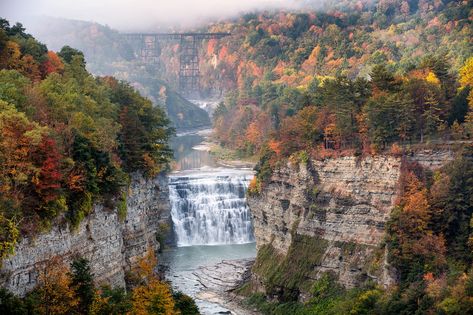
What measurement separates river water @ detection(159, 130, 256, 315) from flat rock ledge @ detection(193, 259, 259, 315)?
221 centimetres

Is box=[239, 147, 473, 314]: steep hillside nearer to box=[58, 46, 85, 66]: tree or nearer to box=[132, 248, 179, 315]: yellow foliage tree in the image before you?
box=[132, 248, 179, 315]: yellow foliage tree

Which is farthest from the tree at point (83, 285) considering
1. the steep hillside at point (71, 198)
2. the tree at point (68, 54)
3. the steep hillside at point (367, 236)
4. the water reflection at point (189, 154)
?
the water reflection at point (189, 154)

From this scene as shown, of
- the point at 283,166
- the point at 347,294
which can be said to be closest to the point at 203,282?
the point at 283,166

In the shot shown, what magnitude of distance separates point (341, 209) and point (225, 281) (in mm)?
15474

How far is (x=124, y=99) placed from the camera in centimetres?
7500

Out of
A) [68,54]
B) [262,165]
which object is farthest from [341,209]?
[68,54]

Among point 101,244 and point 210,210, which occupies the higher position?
point 101,244

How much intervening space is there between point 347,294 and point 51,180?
24518 mm

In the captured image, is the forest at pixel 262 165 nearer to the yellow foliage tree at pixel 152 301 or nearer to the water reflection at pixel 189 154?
the yellow foliage tree at pixel 152 301

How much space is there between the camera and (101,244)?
52.7m

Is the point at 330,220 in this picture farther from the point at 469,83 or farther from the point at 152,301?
the point at 152,301

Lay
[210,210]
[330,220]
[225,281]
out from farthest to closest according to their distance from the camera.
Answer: [210,210] → [225,281] → [330,220]

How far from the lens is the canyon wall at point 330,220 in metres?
63.8

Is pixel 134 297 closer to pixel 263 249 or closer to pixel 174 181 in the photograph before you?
pixel 263 249
